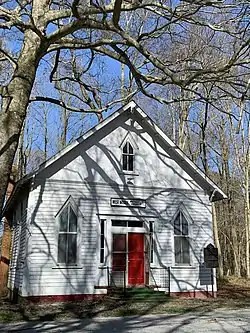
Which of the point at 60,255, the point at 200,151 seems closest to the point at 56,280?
the point at 60,255

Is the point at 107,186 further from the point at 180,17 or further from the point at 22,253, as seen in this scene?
the point at 180,17

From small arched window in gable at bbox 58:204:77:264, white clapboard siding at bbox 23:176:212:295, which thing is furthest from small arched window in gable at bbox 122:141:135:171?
small arched window in gable at bbox 58:204:77:264

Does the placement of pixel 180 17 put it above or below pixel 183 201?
above

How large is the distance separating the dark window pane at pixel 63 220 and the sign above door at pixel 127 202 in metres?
1.72

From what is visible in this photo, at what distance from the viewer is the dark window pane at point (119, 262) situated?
14.8 meters

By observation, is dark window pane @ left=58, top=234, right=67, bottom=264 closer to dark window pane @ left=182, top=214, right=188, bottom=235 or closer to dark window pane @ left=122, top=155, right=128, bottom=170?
dark window pane @ left=122, top=155, right=128, bottom=170

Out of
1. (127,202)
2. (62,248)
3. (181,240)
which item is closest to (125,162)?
(127,202)

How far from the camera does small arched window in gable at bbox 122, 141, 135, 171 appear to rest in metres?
15.7

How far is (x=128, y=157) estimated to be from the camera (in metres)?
15.8

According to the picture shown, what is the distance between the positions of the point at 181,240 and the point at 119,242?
252cm

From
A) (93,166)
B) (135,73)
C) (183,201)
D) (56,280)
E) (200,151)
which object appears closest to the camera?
(135,73)

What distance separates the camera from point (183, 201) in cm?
1620

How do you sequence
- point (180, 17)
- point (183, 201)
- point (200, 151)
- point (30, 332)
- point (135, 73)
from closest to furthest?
point (180, 17), point (30, 332), point (135, 73), point (183, 201), point (200, 151)

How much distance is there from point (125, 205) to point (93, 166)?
6.12 feet
